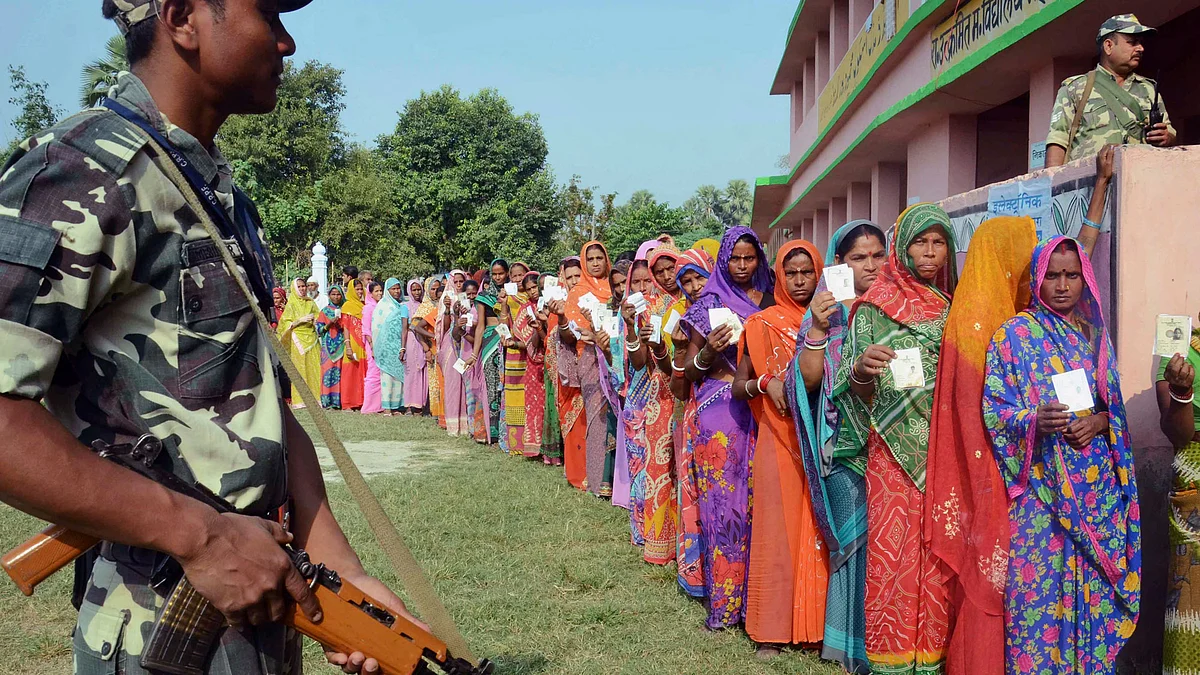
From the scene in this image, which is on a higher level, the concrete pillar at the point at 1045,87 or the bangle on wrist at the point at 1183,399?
the concrete pillar at the point at 1045,87

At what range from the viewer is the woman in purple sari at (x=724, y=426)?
4.94 m

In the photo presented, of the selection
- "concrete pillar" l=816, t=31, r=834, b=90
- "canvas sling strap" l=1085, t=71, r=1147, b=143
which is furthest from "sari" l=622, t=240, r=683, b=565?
"concrete pillar" l=816, t=31, r=834, b=90

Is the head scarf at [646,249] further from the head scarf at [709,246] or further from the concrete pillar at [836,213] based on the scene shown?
the concrete pillar at [836,213]

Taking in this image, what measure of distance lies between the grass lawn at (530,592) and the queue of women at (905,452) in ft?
0.90

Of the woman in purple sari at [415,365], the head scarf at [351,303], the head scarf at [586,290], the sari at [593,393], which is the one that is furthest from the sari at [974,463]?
the head scarf at [351,303]

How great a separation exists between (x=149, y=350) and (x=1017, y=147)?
35.1ft

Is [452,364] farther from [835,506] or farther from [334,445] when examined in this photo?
[334,445]

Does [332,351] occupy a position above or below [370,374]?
above

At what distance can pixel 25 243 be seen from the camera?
1141 mm

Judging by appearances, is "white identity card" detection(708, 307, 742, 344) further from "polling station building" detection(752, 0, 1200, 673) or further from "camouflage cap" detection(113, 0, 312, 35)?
"camouflage cap" detection(113, 0, 312, 35)

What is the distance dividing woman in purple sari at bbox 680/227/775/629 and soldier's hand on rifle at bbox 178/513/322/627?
369cm

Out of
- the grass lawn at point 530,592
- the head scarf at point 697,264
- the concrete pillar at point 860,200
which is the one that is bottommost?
the grass lawn at point 530,592

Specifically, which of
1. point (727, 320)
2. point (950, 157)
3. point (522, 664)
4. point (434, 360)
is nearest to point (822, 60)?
point (950, 157)

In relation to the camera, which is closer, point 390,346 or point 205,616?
point 205,616
